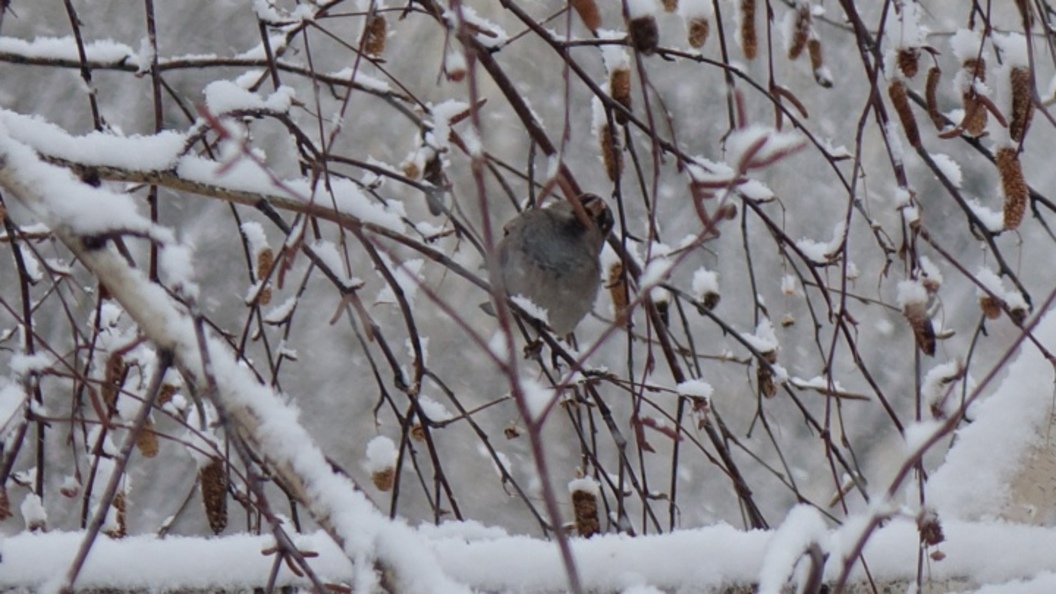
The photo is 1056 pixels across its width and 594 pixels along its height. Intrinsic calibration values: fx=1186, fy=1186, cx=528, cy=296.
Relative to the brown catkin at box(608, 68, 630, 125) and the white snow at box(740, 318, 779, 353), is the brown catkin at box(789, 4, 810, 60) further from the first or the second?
the white snow at box(740, 318, 779, 353)

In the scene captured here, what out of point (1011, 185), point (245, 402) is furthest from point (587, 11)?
point (1011, 185)

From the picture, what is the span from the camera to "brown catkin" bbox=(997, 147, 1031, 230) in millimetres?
1026

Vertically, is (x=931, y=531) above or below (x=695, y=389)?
below

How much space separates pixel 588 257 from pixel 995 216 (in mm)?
449

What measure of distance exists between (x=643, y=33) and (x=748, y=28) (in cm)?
41

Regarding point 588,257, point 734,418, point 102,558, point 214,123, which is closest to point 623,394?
point 734,418

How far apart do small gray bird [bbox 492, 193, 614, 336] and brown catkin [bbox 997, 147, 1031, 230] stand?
430 millimetres

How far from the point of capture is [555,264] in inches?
52.1

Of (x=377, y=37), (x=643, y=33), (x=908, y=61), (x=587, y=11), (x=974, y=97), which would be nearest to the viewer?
(x=587, y=11)

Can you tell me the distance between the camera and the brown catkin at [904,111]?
0.97 m

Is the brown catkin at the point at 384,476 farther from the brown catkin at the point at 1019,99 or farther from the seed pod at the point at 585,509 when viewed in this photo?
the brown catkin at the point at 1019,99

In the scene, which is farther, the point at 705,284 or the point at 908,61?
the point at 705,284

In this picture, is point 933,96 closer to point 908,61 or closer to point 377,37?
point 908,61

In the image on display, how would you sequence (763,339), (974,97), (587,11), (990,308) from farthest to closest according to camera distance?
1. (763,339)
2. (990,308)
3. (974,97)
4. (587,11)
